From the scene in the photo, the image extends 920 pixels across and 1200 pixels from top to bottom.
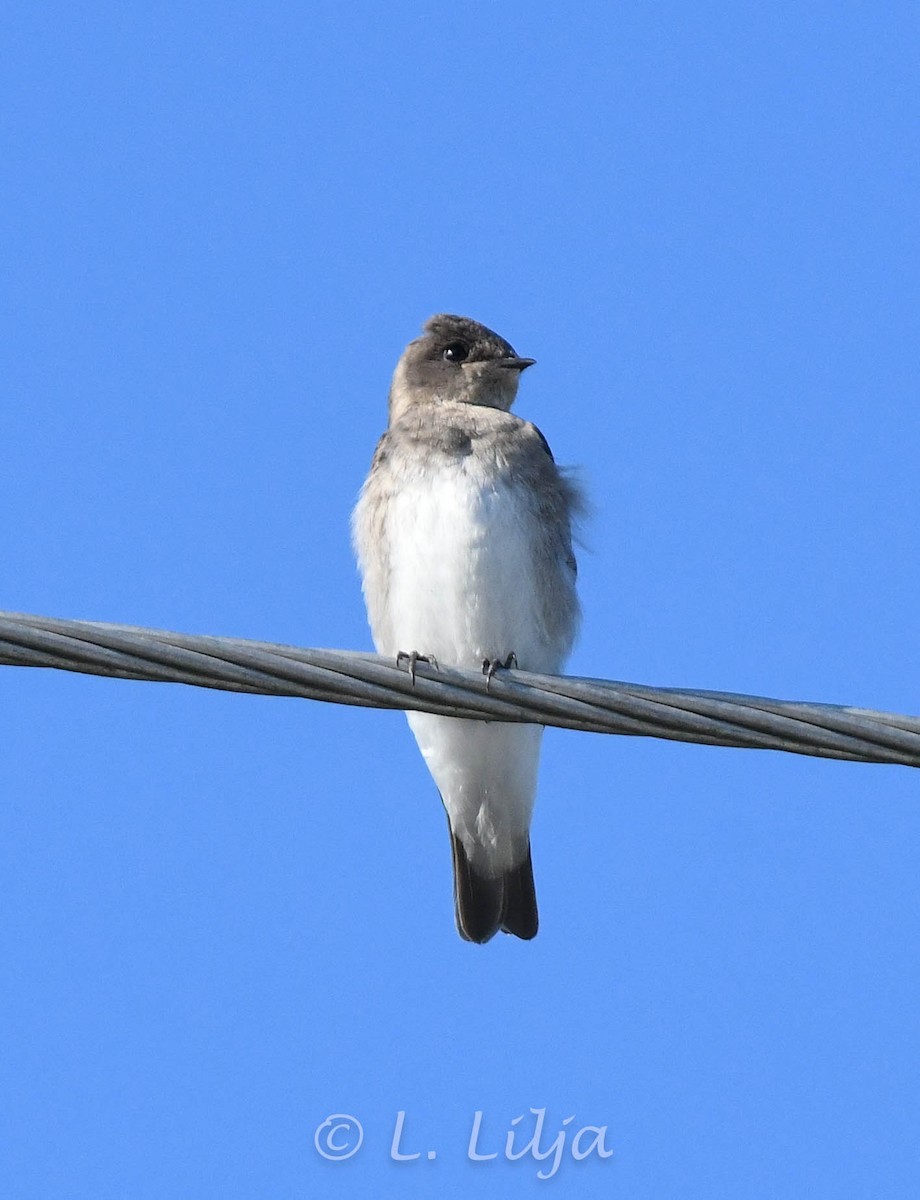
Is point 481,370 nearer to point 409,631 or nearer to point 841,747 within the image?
point 409,631

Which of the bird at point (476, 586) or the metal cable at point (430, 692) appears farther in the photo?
the bird at point (476, 586)

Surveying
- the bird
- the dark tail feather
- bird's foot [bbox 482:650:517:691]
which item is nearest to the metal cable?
bird's foot [bbox 482:650:517:691]

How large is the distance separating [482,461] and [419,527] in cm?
34

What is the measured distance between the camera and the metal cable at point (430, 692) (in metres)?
3.84

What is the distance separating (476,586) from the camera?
630 centimetres

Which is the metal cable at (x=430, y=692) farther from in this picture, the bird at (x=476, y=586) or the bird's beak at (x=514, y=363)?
the bird's beak at (x=514, y=363)

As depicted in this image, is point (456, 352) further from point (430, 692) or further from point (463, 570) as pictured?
point (430, 692)

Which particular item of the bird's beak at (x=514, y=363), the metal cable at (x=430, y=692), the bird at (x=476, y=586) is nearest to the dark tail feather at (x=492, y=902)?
the bird at (x=476, y=586)

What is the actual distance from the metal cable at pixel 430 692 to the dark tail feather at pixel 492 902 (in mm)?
2801

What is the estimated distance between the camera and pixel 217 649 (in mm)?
3877

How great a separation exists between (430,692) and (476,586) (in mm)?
2149

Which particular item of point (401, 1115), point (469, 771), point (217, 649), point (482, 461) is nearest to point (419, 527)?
point (482, 461)

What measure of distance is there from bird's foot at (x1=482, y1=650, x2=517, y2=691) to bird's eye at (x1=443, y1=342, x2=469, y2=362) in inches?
66.4

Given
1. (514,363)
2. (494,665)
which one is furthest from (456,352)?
(494,665)
